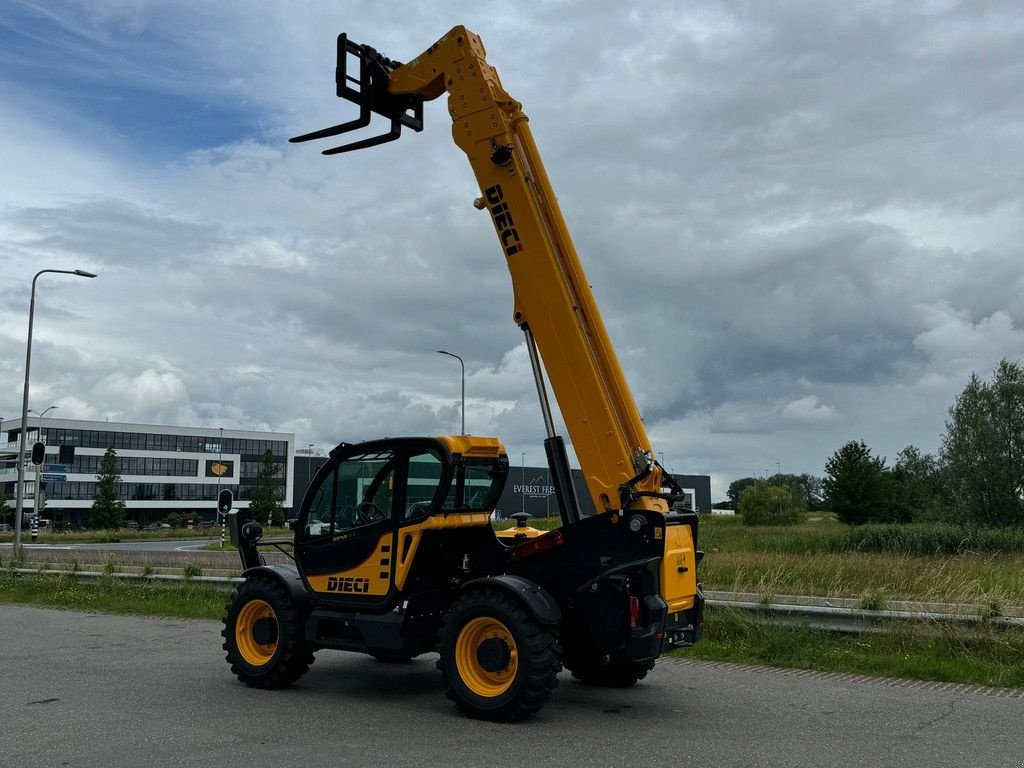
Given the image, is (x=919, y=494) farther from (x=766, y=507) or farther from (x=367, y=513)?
Answer: (x=367, y=513)

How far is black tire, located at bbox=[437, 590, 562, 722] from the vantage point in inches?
300

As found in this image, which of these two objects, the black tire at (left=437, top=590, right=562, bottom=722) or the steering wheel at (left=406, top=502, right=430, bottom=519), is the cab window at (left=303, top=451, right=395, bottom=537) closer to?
the steering wheel at (left=406, top=502, right=430, bottom=519)

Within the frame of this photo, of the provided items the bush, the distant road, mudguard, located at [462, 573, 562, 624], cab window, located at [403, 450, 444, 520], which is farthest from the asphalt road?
the distant road

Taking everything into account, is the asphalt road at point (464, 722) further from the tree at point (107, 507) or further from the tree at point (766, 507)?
the tree at point (107, 507)

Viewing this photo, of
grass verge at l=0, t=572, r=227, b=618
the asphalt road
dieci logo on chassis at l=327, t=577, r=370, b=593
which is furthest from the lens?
grass verge at l=0, t=572, r=227, b=618

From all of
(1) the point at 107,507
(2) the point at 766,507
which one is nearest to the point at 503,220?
(2) the point at 766,507

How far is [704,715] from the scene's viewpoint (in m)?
8.06

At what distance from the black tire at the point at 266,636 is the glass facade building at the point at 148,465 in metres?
90.2

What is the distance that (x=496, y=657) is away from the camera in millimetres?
7883

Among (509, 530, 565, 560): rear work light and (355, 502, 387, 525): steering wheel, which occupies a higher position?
(355, 502, 387, 525): steering wheel

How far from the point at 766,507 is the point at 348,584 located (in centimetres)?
7281

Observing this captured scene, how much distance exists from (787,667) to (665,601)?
322cm

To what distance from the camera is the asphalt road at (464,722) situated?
21.9ft

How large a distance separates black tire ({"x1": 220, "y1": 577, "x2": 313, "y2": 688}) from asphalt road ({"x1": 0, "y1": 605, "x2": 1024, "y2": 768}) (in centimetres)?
19
